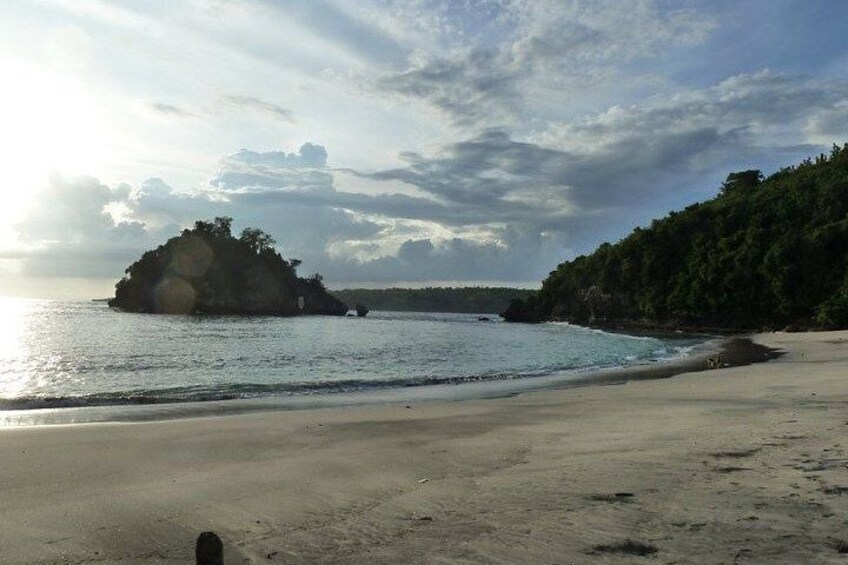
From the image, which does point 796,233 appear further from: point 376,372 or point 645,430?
point 645,430

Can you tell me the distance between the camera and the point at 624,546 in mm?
5418

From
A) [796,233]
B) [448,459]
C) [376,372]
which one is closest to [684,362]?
[376,372]

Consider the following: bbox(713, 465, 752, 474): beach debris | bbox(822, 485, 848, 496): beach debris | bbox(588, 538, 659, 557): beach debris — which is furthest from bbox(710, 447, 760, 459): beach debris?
bbox(588, 538, 659, 557): beach debris

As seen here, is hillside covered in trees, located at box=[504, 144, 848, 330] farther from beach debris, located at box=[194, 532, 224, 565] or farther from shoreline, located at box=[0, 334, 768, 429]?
beach debris, located at box=[194, 532, 224, 565]

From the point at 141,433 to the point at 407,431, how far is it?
5.50 metres

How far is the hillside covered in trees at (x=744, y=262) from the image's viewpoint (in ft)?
279

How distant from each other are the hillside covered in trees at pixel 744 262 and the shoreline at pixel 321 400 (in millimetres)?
61351

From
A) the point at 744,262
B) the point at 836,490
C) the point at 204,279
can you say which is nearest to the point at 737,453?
the point at 836,490

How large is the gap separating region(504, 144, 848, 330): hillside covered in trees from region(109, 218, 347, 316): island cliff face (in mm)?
99156

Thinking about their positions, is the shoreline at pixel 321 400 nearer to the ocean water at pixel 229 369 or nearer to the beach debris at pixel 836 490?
the ocean water at pixel 229 369

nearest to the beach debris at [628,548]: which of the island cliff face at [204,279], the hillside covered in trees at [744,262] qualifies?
the hillside covered in trees at [744,262]

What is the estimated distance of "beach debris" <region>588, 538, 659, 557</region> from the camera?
5293 mm

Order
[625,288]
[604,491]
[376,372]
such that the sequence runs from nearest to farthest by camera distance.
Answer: [604,491] → [376,372] → [625,288]

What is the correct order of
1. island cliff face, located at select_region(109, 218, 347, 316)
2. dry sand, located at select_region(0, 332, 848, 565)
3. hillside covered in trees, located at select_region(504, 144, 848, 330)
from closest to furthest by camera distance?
dry sand, located at select_region(0, 332, 848, 565)
hillside covered in trees, located at select_region(504, 144, 848, 330)
island cliff face, located at select_region(109, 218, 347, 316)
